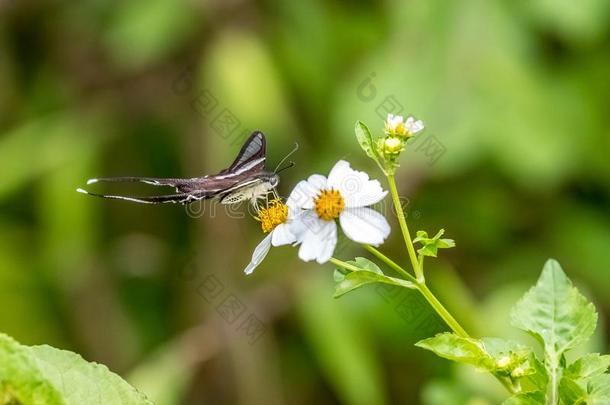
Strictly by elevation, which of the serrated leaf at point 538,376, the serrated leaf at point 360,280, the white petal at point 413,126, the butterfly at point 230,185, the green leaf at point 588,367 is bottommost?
the green leaf at point 588,367

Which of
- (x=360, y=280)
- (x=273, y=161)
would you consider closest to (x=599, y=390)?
(x=360, y=280)

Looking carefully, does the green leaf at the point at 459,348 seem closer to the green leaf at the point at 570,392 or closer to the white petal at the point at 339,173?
the green leaf at the point at 570,392

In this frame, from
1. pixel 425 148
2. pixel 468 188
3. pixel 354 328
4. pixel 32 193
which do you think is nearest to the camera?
pixel 425 148

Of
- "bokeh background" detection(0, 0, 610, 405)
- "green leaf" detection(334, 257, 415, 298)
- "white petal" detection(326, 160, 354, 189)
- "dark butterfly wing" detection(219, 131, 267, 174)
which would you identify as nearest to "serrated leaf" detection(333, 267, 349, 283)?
"green leaf" detection(334, 257, 415, 298)

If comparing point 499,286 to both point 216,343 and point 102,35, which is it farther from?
point 102,35

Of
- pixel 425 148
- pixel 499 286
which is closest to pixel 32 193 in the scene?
pixel 425 148

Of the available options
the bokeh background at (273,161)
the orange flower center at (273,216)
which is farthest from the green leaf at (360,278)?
the bokeh background at (273,161)
